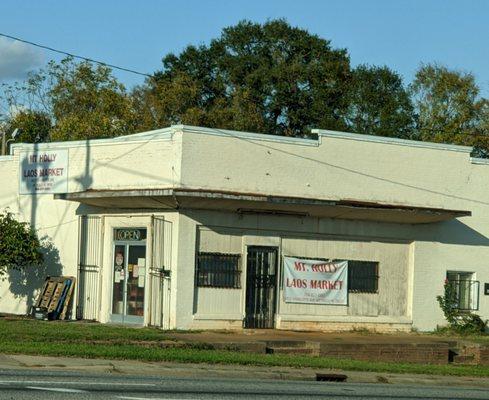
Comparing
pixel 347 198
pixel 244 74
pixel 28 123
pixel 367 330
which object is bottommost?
pixel 367 330

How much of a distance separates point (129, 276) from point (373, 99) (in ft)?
130

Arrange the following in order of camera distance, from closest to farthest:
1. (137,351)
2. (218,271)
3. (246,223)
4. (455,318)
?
1. (137,351)
2. (218,271)
3. (246,223)
4. (455,318)

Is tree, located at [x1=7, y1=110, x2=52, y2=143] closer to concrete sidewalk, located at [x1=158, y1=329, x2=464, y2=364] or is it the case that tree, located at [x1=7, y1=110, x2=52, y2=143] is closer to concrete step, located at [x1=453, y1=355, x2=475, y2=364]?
concrete sidewalk, located at [x1=158, y1=329, x2=464, y2=364]

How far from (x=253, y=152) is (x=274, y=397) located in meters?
14.2

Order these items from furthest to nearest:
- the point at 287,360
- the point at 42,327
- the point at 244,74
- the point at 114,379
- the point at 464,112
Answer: the point at 244,74
the point at 464,112
the point at 42,327
the point at 287,360
the point at 114,379

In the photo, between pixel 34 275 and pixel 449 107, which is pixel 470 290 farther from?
pixel 449 107

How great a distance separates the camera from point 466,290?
33875 mm

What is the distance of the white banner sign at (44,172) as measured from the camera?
107 feet

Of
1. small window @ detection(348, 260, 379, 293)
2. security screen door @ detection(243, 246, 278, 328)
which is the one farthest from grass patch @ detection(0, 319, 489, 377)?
small window @ detection(348, 260, 379, 293)

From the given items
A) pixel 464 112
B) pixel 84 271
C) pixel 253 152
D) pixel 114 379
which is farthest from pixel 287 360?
pixel 464 112

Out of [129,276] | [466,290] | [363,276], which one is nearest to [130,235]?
[129,276]

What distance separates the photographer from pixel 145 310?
97.2 ft

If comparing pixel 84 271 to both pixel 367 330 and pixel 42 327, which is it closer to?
pixel 42 327

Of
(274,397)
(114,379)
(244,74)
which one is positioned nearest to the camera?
(274,397)
